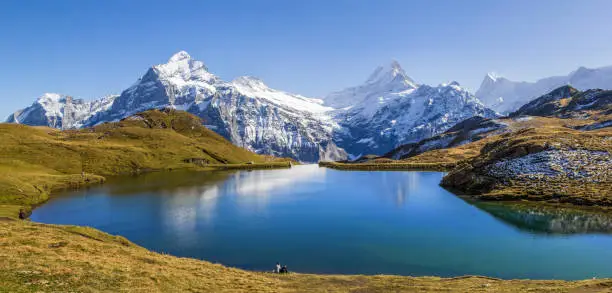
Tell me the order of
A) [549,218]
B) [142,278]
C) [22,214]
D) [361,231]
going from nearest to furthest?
1. [142,278]
2. [361,231]
3. [549,218]
4. [22,214]

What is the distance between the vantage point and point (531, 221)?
261 feet

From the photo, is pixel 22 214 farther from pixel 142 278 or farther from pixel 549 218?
pixel 549 218

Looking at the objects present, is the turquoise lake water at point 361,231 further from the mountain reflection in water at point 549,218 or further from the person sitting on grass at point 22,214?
the person sitting on grass at point 22,214

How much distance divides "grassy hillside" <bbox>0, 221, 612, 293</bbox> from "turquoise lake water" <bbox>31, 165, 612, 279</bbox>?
8.96 metres

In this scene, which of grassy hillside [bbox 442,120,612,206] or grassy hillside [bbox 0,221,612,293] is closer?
grassy hillside [bbox 0,221,612,293]

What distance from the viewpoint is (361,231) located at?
73.1m

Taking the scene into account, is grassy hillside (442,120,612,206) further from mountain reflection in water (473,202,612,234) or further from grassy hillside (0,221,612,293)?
grassy hillside (0,221,612,293)

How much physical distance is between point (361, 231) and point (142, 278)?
46.5 meters

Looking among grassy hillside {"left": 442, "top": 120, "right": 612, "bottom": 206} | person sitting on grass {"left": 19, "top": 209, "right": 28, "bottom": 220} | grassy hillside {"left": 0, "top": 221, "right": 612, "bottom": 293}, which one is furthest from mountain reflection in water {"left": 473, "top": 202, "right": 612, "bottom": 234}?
person sitting on grass {"left": 19, "top": 209, "right": 28, "bottom": 220}

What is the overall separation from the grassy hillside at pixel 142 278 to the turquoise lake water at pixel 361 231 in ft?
29.4

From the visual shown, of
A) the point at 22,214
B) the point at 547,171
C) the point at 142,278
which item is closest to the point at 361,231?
the point at 142,278

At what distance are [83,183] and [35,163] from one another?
153ft

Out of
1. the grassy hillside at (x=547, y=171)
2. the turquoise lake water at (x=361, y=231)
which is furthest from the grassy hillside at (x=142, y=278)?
the grassy hillside at (x=547, y=171)

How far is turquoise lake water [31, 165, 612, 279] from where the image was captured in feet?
174
